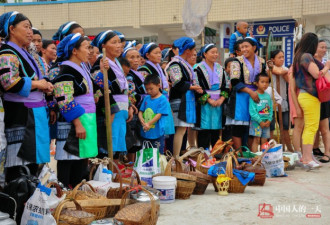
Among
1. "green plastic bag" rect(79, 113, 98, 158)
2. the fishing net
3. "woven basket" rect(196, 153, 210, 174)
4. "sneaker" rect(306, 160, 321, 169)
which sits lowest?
"sneaker" rect(306, 160, 321, 169)

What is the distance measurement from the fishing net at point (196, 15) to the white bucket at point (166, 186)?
149 inches

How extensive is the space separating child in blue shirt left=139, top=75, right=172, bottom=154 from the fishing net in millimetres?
2174

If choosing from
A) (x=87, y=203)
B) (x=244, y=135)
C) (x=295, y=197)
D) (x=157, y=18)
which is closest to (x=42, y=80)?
(x=87, y=203)

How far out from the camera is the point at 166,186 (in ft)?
13.7

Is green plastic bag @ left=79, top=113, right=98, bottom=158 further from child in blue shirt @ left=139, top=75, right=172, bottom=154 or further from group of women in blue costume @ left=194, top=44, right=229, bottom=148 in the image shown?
group of women in blue costume @ left=194, top=44, right=229, bottom=148

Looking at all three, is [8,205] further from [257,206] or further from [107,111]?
[257,206]

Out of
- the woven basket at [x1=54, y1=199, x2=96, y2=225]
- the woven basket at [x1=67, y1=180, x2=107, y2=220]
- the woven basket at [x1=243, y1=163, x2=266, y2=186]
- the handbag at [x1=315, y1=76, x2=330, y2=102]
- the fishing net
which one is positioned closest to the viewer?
the woven basket at [x1=54, y1=199, x2=96, y2=225]

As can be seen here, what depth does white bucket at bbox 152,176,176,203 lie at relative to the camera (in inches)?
164

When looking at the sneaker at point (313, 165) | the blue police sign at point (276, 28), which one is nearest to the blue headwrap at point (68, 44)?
the sneaker at point (313, 165)

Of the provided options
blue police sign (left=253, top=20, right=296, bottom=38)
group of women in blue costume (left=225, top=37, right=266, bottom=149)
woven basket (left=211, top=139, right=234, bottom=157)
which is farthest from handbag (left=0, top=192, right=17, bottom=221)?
blue police sign (left=253, top=20, right=296, bottom=38)

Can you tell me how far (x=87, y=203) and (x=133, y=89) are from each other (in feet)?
7.42

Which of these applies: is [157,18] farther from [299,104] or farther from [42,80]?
[42,80]

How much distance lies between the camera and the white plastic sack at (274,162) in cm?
550

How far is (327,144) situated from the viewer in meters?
6.68
